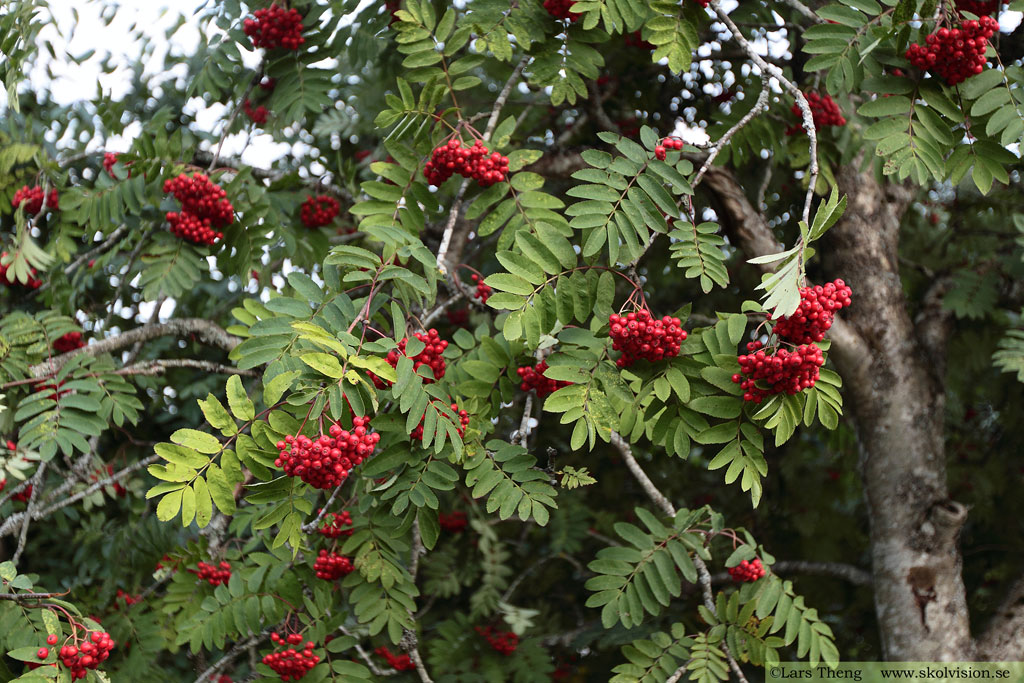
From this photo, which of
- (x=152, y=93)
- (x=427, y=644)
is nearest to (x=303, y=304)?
(x=427, y=644)

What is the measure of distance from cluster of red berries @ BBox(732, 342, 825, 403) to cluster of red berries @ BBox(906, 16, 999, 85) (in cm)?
108

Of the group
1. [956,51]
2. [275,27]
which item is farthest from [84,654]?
[956,51]

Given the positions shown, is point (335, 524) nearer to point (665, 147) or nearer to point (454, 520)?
point (454, 520)

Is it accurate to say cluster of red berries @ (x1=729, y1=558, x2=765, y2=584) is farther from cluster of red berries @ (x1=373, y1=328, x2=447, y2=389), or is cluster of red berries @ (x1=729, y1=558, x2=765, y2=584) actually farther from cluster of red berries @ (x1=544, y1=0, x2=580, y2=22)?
cluster of red berries @ (x1=544, y1=0, x2=580, y2=22)

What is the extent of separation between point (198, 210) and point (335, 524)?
4.60 feet

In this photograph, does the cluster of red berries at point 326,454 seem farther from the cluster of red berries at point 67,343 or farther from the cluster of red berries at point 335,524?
the cluster of red berries at point 67,343

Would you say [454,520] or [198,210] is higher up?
[198,210]

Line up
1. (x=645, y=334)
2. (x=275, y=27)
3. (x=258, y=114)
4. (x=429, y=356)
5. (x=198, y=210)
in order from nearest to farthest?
(x=645, y=334) → (x=429, y=356) → (x=198, y=210) → (x=275, y=27) → (x=258, y=114)

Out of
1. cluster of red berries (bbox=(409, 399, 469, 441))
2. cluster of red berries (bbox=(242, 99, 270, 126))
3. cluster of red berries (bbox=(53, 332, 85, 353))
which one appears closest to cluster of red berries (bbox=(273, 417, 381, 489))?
cluster of red berries (bbox=(409, 399, 469, 441))

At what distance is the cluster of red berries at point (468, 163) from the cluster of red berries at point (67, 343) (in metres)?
2.08

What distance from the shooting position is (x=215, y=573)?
2.99m

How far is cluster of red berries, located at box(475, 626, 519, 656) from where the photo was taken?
3790 millimetres

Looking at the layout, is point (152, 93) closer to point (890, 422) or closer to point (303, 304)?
point (303, 304)

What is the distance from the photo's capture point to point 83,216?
3.28 m
